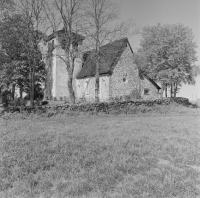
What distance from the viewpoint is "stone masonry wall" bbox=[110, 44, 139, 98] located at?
25172 mm

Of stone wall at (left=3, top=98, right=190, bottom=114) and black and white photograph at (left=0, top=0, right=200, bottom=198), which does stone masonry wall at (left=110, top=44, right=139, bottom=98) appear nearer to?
black and white photograph at (left=0, top=0, right=200, bottom=198)

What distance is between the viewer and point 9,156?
495 centimetres

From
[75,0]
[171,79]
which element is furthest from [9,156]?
[171,79]

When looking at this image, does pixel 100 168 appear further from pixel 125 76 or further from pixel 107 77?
pixel 125 76

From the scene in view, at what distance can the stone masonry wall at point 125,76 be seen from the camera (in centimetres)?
2517

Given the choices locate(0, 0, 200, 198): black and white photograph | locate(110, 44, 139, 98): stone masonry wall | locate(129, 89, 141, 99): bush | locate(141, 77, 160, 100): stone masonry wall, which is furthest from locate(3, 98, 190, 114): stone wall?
locate(141, 77, 160, 100): stone masonry wall

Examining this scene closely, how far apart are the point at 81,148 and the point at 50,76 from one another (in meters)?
27.5

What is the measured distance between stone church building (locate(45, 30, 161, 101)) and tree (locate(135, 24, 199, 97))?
233cm

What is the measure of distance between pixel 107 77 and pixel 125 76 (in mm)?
3197

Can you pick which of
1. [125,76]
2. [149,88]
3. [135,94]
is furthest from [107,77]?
[149,88]

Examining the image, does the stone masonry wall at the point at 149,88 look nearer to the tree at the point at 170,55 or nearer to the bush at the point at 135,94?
the bush at the point at 135,94

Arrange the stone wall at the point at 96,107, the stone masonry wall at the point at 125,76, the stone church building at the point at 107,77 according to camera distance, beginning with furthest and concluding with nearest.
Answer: the stone masonry wall at the point at 125,76
the stone church building at the point at 107,77
the stone wall at the point at 96,107

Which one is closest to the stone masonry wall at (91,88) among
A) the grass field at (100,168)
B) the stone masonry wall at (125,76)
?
the stone masonry wall at (125,76)

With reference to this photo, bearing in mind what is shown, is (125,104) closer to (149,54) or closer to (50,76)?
(149,54)
